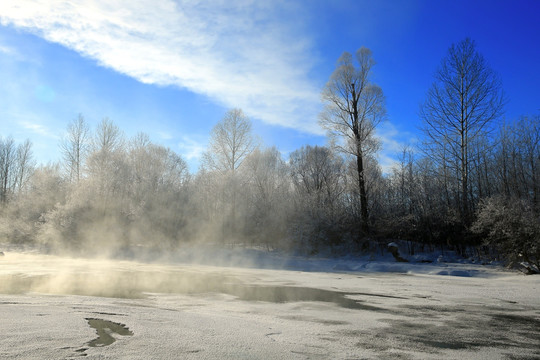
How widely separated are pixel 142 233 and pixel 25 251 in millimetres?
9709

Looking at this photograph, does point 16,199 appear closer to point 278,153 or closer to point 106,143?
point 106,143

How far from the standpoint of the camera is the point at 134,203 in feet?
93.3

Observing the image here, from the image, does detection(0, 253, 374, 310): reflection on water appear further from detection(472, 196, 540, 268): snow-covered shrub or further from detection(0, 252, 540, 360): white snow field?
detection(472, 196, 540, 268): snow-covered shrub

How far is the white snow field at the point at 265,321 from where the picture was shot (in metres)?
4.39

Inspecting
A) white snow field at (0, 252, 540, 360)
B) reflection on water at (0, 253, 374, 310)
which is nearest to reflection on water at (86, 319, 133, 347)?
white snow field at (0, 252, 540, 360)

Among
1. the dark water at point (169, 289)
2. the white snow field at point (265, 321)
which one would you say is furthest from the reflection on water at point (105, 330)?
the dark water at point (169, 289)

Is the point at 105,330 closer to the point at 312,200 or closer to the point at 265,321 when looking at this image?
the point at 265,321

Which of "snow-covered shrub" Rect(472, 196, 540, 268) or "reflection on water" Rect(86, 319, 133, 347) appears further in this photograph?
"snow-covered shrub" Rect(472, 196, 540, 268)

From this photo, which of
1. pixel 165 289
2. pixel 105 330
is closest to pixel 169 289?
pixel 165 289

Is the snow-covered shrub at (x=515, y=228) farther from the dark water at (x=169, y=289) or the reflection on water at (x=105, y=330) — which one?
the reflection on water at (x=105, y=330)

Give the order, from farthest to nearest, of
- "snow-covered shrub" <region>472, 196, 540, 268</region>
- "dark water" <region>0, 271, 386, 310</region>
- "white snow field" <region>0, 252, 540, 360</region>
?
"snow-covered shrub" <region>472, 196, 540, 268</region>
"dark water" <region>0, 271, 386, 310</region>
"white snow field" <region>0, 252, 540, 360</region>

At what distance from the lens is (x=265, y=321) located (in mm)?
6188

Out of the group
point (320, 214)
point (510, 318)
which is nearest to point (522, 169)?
point (320, 214)

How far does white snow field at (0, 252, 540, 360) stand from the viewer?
14.4ft
